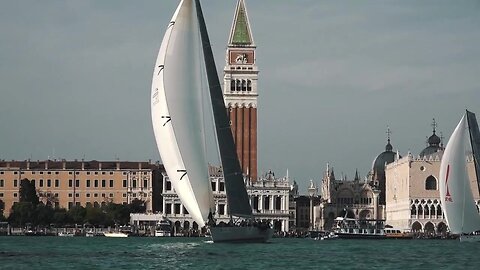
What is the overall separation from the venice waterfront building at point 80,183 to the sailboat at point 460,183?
48.0 m

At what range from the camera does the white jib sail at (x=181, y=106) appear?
52.7 meters

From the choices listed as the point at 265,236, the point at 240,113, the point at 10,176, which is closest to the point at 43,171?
the point at 10,176

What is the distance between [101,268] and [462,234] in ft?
133

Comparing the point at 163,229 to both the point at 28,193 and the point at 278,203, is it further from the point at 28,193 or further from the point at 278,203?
the point at 278,203

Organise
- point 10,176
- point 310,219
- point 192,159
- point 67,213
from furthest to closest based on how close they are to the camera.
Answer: point 310,219 < point 10,176 < point 67,213 < point 192,159

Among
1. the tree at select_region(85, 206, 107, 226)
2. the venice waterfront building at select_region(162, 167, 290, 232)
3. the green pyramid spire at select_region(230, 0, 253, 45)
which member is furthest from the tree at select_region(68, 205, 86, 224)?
the green pyramid spire at select_region(230, 0, 253, 45)

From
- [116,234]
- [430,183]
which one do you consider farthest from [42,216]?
[430,183]

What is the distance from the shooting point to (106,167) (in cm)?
12100

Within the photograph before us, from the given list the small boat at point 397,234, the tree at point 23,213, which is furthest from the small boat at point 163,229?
the small boat at point 397,234

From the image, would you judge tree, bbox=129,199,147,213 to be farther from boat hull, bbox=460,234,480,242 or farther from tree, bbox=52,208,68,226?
boat hull, bbox=460,234,480,242

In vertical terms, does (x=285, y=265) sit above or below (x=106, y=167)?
below

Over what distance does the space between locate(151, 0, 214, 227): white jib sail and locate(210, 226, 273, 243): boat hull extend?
13.3 ft

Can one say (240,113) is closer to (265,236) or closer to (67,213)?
(67,213)

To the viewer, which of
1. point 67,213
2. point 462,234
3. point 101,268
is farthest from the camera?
point 67,213
